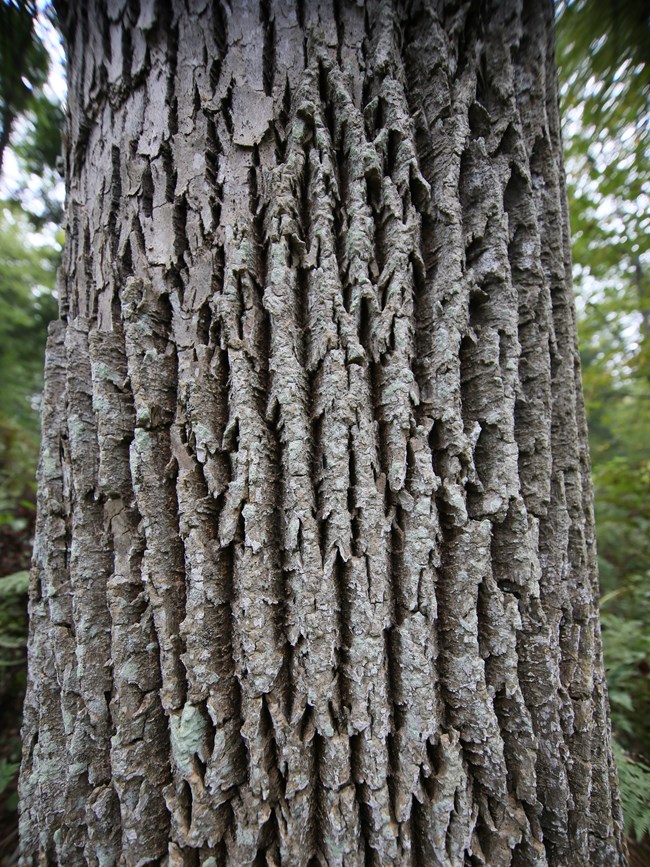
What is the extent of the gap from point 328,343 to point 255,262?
0.29 metres

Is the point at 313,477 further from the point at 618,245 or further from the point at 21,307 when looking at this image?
the point at 21,307

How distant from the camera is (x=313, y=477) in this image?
94 centimetres

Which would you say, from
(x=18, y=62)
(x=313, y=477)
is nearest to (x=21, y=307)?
(x=18, y=62)

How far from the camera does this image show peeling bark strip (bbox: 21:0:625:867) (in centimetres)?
88

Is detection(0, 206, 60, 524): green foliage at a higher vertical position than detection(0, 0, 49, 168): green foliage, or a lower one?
higher

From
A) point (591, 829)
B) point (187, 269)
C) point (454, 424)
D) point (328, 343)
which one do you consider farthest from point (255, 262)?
point (591, 829)

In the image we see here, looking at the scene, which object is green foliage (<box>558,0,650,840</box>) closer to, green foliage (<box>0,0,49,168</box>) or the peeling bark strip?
the peeling bark strip

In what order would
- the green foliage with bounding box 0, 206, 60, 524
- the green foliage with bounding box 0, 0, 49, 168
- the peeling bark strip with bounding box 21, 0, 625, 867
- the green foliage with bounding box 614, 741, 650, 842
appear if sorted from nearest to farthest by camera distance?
the peeling bark strip with bounding box 21, 0, 625, 867 < the green foliage with bounding box 614, 741, 650, 842 < the green foliage with bounding box 0, 0, 49, 168 < the green foliage with bounding box 0, 206, 60, 524

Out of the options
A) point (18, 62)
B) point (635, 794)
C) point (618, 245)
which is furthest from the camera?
point (618, 245)

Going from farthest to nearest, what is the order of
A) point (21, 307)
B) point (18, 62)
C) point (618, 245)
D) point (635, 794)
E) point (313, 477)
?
point (21, 307)
point (618, 245)
point (18, 62)
point (635, 794)
point (313, 477)

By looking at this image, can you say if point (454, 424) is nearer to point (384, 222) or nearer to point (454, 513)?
point (454, 513)

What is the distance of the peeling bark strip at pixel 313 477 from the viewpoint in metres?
0.88

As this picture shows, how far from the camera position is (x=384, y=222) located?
39.6 inches

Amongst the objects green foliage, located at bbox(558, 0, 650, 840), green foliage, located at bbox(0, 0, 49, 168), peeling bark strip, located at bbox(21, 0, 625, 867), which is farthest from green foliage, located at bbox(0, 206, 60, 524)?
green foliage, located at bbox(558, 0, 650, 840)
